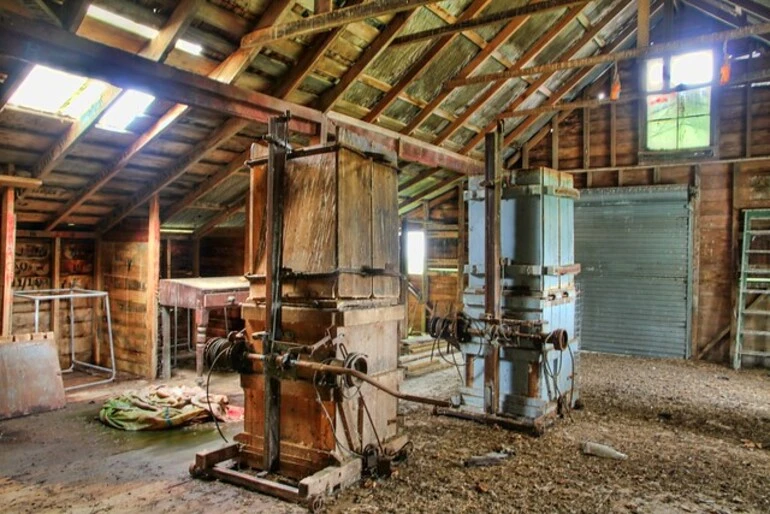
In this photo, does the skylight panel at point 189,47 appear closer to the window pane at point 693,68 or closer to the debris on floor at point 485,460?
the debris on floor at point 485,460

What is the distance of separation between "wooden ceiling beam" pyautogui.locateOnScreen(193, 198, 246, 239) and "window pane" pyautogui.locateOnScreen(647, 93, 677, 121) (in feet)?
20.0

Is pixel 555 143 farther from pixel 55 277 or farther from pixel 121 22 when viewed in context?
pixel 55 277

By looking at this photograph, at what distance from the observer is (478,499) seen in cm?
312

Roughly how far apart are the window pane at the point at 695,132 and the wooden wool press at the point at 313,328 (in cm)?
616

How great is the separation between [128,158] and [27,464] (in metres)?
2.77

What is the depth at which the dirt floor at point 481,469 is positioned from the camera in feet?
10.1

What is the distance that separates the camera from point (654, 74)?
7.96m

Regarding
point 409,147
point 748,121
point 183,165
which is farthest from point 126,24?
point 748,121

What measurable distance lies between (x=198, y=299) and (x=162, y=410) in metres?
1.46

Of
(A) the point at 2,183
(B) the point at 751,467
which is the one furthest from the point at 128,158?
(B) the point at 751,467

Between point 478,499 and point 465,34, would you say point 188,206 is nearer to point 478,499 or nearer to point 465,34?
point 465,34

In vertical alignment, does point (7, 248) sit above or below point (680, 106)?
below

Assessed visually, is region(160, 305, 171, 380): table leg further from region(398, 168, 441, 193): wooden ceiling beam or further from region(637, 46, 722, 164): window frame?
region(637, 46, 722, 164): window frame

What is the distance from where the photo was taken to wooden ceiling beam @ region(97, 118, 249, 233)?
16.3 ft
